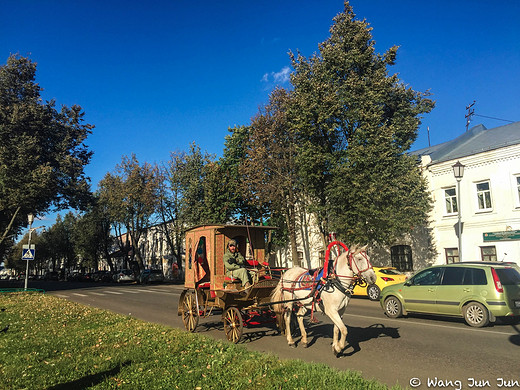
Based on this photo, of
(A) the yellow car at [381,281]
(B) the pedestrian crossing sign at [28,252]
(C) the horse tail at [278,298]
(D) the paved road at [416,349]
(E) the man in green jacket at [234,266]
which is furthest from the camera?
(B) the pedestrian crossing sign at [28,252]

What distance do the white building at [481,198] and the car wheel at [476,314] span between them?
10.7 meters

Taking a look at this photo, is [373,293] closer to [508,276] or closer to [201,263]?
[508,276]

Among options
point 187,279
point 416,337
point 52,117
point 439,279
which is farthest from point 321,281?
point 52,117

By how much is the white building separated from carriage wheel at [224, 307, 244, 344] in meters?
16.2

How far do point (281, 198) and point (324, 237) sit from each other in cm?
426

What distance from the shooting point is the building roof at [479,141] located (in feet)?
72.9

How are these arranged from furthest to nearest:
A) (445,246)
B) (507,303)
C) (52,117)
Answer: (52,117), (445,246), (507,303)

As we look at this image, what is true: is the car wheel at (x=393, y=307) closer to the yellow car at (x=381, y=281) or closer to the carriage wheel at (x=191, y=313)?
the yellow car at (x=381, y=281)

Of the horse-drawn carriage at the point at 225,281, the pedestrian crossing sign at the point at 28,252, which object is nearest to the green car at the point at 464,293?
the horse-drawn carriage at the point at 225,281

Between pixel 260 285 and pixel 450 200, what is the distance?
64.5ft

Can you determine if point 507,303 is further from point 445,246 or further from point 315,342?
point 445,246

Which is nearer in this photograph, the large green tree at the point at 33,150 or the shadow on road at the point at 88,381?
the shadow on road at the point at 88,381

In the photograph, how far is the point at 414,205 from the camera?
21234 millimetres

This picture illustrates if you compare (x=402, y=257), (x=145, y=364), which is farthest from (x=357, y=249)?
(x=402, y=257)
